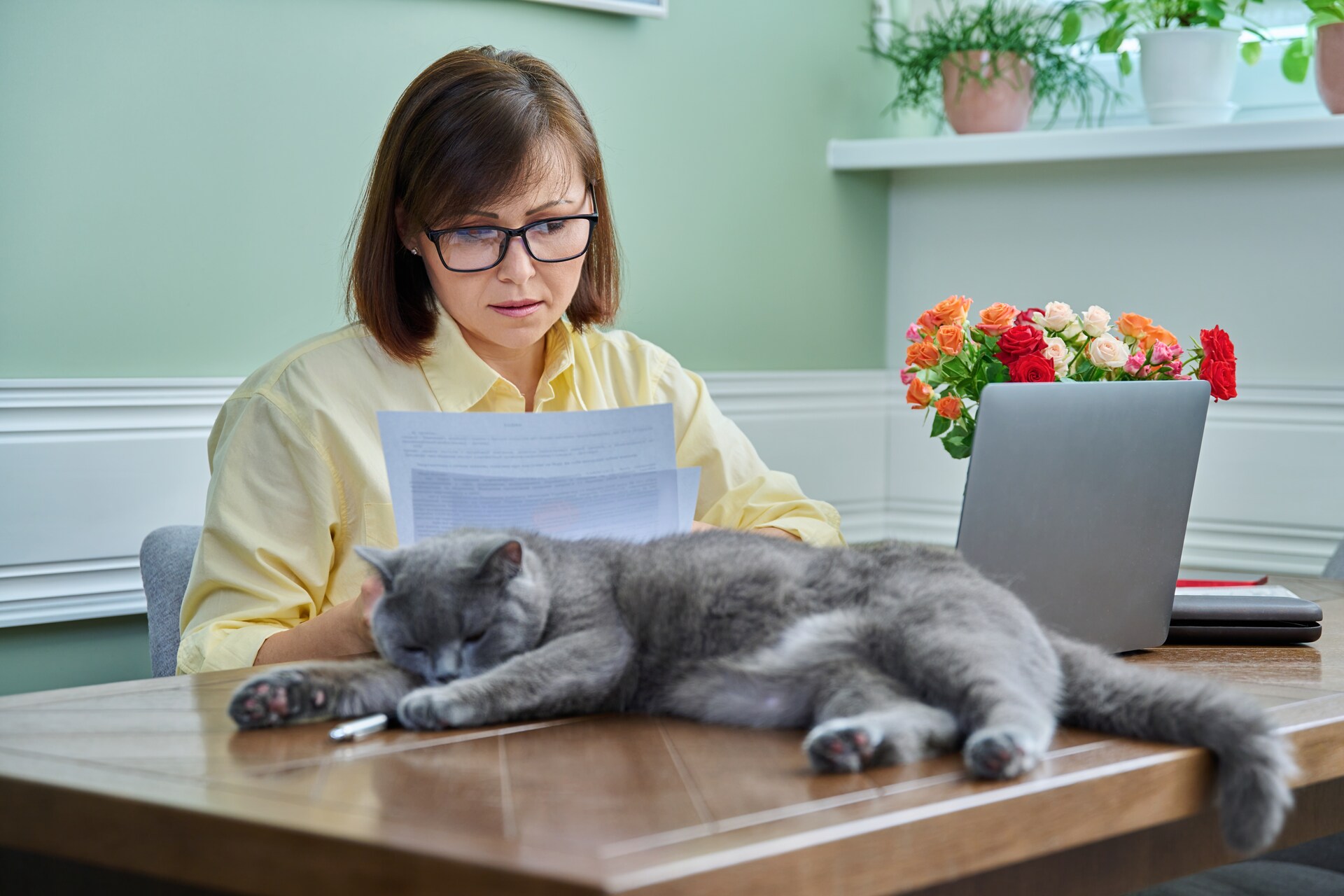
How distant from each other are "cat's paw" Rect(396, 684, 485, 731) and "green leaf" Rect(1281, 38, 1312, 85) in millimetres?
2289

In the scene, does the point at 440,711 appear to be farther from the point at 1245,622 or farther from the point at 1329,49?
the point at 1329,49

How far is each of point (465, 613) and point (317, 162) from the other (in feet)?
4.36

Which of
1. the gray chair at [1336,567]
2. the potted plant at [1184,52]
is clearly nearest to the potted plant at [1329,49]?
the potted plant at [1184,52]

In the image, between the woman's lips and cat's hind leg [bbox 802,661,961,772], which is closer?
cat's hind leg [bbox 802,661,961,772]

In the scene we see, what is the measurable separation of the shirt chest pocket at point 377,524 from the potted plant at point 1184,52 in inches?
71.2

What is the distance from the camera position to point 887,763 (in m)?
0.78

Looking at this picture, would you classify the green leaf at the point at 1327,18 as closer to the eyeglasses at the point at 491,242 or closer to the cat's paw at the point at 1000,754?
the eyeglasses at the point at 491,242

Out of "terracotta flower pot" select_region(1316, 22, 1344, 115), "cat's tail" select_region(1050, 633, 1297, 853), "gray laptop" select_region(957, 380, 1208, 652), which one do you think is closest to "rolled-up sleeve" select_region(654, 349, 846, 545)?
"gray laptop" select_region(957, 380, 1208, 652)

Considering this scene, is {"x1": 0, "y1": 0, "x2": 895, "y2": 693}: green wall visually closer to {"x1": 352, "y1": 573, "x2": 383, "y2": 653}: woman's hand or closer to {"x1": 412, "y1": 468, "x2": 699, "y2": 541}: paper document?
{"x1": 352, "y1": 573, "x2": 383, "y2": 653}: woman's hand

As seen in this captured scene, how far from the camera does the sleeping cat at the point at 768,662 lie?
2.66 feet

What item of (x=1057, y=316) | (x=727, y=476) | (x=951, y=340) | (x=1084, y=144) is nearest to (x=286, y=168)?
(x=727, y=476)

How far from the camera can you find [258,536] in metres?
1.46

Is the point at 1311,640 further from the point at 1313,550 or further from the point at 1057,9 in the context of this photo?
the point at 1057,9

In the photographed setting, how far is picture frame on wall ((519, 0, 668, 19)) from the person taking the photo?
7.67ft
